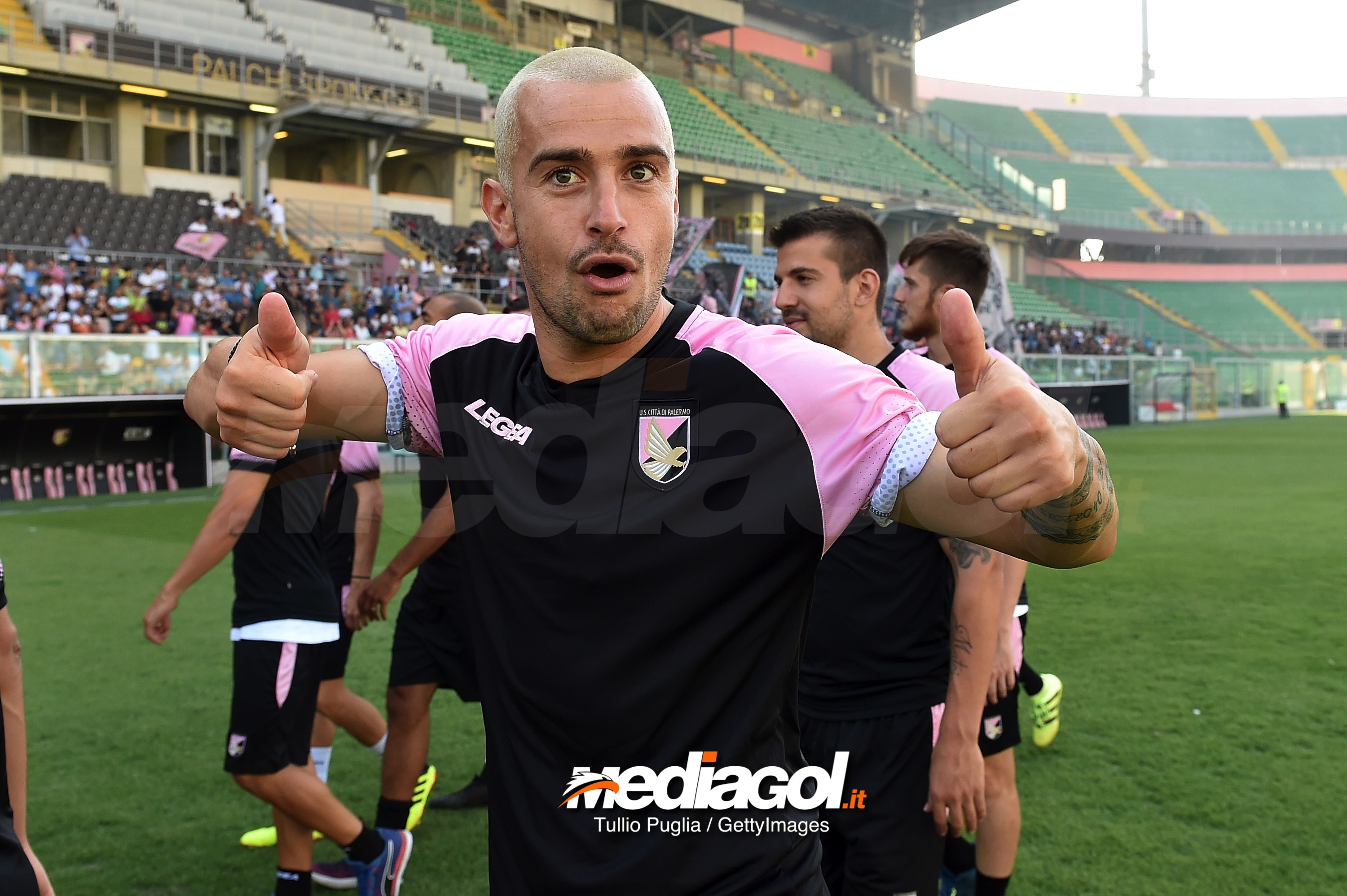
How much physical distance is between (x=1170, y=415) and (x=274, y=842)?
39.7m

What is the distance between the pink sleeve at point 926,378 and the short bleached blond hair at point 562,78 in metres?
1.49

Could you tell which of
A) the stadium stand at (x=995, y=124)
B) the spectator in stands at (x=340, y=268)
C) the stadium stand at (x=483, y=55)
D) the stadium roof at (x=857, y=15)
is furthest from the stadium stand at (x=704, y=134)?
the stadium stand at (x=995, y=124)

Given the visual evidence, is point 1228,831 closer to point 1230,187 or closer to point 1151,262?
point 1151,262

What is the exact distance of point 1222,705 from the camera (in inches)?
242

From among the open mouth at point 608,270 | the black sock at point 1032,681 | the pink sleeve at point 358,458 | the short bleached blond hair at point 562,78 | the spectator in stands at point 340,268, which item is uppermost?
the spectator in stands at point 340,268

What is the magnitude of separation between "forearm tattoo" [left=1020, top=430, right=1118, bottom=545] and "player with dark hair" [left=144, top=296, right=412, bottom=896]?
2.98 metres

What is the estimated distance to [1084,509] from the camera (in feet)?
5.08

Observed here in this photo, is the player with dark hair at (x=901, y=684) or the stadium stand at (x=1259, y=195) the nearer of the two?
the player with dark hair at (x=901, y=684)

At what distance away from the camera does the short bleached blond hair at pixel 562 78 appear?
1920 mm

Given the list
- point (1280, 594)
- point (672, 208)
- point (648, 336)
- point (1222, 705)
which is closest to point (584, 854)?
point (648, 336)

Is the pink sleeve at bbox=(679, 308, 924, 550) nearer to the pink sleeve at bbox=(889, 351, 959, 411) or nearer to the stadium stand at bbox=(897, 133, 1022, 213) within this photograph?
the pink sleeve at bbox=(889, 351, 959, 411)

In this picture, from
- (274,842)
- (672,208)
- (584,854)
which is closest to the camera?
(584,854)

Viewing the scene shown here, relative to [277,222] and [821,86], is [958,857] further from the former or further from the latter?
[821,86]

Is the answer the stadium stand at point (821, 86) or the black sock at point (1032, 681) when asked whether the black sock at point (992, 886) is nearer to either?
the black sock at point (1032, 681)
